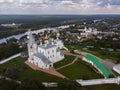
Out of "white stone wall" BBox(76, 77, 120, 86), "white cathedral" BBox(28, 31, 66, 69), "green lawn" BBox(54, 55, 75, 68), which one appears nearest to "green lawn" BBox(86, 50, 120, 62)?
"green lawn" BBox(54, 55, 75, 68)

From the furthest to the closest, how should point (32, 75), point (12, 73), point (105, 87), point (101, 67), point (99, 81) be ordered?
point (101, 67)
point (32, 75)
point (12, 73)
point (99, 81)
point (105, 87)

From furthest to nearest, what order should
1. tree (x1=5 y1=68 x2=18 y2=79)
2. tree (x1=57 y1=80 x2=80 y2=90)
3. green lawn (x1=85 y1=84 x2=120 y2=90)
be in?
tree (x1=5 y1=68 x2=18 y2=79) < green lawn (x1=85 y1=84 x2=120 y2=90) < tree (x1=57 y1=80 x2=80 y2=90)

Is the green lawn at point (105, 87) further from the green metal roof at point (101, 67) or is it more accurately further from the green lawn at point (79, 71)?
the green lawn at point (79, 71)

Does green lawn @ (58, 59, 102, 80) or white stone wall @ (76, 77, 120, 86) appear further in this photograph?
green lawn @ (58, 59, 102, 80)

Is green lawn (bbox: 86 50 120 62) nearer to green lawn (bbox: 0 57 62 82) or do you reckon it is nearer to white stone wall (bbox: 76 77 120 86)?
white stone wall (bbox: 76 77 120 86)

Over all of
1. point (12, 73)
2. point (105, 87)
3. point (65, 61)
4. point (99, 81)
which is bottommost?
point (105, 87)

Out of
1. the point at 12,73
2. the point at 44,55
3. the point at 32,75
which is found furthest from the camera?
the point at 44,55

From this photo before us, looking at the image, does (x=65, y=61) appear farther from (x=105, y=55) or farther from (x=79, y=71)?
(x=105, y=55)

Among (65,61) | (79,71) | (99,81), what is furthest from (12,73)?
(99,81)
